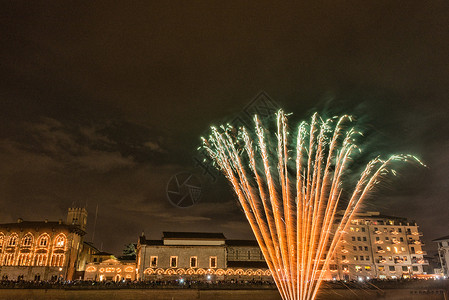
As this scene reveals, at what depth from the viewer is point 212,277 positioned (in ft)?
194

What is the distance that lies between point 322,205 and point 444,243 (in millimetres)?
72038

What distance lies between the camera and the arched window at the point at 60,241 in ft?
198

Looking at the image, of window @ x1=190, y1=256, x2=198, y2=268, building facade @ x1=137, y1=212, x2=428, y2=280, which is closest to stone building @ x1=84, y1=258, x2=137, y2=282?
building facade @ x1=137, y1=212, x2=428, y2=280

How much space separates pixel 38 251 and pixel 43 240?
2044 mm

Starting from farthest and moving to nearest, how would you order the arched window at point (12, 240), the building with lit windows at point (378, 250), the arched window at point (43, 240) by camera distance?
the building with lit windows at point (378, 250) < the arched window at point (43, 240) < the arched window at point (12, 240)

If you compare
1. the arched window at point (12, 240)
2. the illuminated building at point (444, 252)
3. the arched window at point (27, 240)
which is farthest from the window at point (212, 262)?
the illuminated building at point (444, 252)

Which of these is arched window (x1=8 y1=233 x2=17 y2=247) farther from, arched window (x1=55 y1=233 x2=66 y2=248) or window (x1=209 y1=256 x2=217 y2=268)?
window (x1=209 y1=256 x2=217 y2=268)

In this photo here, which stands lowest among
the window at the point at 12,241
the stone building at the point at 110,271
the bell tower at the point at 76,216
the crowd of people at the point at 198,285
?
the crowd of people at the point at 198,285

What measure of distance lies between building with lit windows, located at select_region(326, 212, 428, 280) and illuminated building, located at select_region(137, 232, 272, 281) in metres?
20.3

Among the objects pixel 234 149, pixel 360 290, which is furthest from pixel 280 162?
pixel 360 290

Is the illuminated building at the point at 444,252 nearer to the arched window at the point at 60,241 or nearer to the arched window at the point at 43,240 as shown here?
the arched window at the point at 60,241

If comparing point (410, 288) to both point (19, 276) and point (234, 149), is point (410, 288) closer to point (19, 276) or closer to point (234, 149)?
point (234, 149)

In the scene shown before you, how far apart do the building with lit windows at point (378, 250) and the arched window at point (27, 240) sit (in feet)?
194

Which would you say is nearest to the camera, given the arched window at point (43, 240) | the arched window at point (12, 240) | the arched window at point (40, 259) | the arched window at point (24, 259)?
the arched window at point (24, 259)
